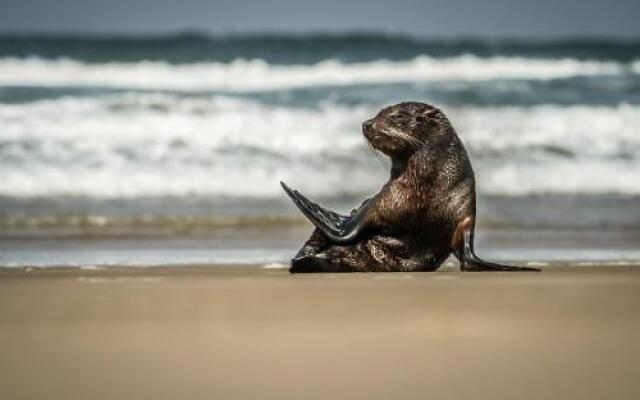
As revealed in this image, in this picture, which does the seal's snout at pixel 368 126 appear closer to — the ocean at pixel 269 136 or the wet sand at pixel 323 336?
the wet sand at pixel 323 336

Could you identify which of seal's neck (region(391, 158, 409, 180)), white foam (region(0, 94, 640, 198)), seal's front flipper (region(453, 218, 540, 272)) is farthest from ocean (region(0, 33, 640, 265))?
seal's front flipper (region(453, 218, 540, 272))

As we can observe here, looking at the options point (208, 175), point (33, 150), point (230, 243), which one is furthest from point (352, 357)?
point (33, 150)

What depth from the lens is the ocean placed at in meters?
10.6

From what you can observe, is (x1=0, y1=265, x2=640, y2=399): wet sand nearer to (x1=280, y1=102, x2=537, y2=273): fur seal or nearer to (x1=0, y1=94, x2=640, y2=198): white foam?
(x1=280, y1=102, x2=537, y2=273): fur seal

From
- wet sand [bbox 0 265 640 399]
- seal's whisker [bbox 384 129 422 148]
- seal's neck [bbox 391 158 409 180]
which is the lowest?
wet sand [bbox 0 265 640 399]

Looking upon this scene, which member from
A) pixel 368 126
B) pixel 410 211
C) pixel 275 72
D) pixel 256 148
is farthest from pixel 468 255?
pixel 275 72

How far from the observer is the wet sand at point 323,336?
4.49m

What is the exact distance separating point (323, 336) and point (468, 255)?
181cm

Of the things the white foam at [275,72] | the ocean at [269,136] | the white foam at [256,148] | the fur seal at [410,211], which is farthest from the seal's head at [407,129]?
the white foam at [275,72]

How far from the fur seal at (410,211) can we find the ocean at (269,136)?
1.06m

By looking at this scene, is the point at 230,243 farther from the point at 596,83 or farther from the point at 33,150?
the point at 596,83

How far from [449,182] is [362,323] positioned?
165 centimetres

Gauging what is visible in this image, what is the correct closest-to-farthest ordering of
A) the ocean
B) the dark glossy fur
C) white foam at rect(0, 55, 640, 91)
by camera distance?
the dark glossy fur, the ocean, white foam at rect(0, 55, 640, 91)

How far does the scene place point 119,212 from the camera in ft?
37.0
